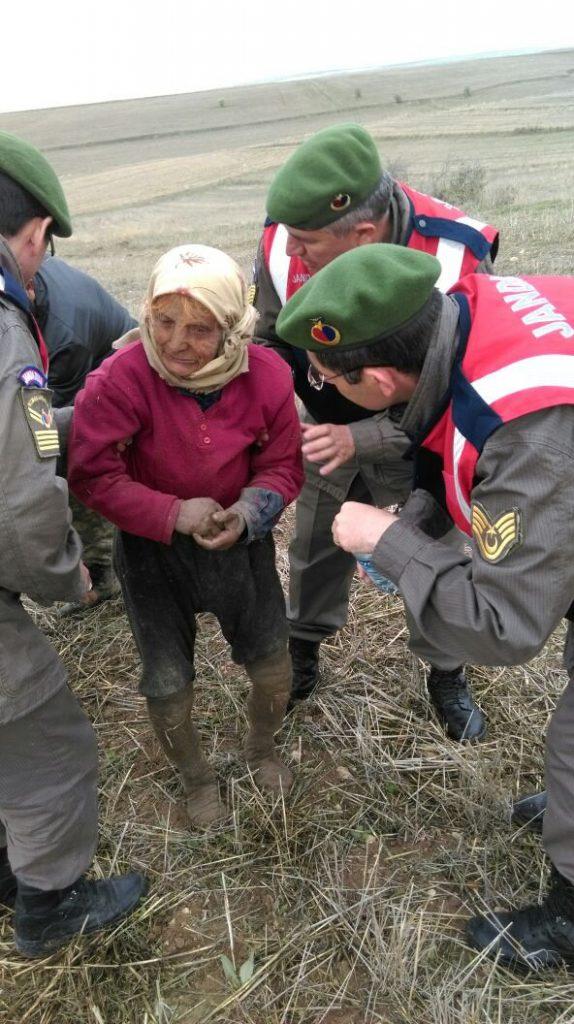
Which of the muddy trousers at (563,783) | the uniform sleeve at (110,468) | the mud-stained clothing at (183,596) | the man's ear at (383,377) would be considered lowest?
the muddy trousers at (563,783)

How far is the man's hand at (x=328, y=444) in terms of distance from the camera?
2.65m

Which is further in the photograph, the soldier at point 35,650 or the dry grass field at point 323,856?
the dry grass field at point 323,856

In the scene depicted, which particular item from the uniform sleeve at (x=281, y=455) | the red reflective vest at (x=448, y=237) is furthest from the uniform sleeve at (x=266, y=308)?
the uniform sleeve at (x=281, y=455)

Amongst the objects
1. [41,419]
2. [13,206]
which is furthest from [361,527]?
[13,206]

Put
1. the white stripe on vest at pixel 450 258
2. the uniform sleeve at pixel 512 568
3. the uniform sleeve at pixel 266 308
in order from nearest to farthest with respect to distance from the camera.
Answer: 1. the uniform sleeve at pixel 512 568
2. the white stripe on vest at pixel 450 258
3. the uniform sleeve at pixel 266 308

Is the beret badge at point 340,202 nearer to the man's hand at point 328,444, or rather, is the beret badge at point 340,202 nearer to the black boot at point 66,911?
the man's hand at point 328,444

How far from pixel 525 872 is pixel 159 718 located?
1.35 meters

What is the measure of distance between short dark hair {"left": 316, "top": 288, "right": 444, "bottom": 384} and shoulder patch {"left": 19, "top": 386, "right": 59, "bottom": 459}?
0.70m

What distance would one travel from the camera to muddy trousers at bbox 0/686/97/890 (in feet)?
6.98

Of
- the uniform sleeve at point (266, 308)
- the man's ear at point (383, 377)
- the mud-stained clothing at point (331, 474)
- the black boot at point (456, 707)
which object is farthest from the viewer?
the black boot at point (456, 707)

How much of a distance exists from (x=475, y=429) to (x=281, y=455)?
2.72ft

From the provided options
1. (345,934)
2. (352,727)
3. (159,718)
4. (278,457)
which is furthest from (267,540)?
(345,934)

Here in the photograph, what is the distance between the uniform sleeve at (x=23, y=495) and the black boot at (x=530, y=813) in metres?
1.86

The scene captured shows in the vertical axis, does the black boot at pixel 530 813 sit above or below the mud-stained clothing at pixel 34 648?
below
